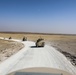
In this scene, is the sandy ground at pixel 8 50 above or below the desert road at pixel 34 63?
below

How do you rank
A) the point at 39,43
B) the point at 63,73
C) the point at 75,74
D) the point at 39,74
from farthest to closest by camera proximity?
the point at 39,43, the point at 75,74, the point at 63,73, the point at 39,74

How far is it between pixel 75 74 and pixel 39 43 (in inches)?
862

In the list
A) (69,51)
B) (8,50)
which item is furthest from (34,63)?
(8,50)

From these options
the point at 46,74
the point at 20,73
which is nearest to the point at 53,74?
the point at 46,74

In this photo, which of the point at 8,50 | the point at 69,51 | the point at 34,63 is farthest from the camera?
the point at 8,50

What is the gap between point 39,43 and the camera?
32.2 meters

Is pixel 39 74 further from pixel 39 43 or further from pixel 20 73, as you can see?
pixel 39 43

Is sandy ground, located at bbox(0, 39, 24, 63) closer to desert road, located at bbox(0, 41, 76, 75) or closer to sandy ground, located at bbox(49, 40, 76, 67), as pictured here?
desert road, located at bbox(0, 41, 76, 75)

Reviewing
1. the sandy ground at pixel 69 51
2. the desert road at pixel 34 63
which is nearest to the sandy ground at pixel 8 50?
the desert road at pixel 34 63

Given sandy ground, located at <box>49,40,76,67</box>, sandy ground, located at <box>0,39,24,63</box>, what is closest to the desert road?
sandy ground, located at <box>49,40,76,67</box>

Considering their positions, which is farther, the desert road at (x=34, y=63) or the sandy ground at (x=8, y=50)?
the sandy ground at (x=8, y=50)

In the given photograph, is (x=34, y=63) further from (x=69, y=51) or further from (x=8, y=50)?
(x=8, y=50)

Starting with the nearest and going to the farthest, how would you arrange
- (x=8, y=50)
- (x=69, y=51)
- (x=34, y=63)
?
(x=34, y=63) < (x=69, y=51) < (x=8, y=50)

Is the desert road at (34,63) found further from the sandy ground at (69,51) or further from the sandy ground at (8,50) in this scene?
the sandy ground at (8,50)
